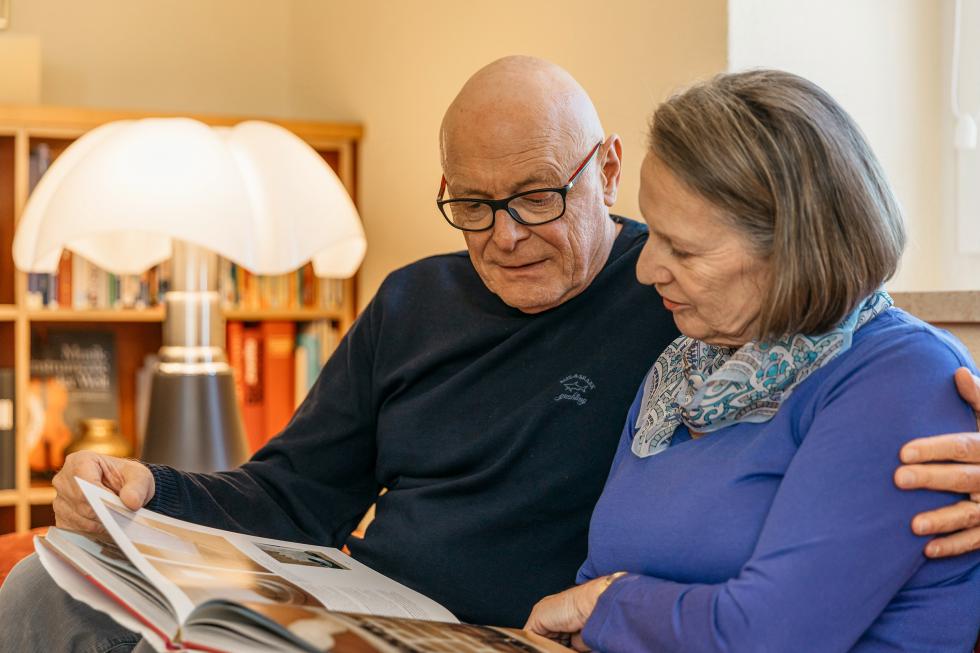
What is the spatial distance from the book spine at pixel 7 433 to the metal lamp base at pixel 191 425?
688 mm

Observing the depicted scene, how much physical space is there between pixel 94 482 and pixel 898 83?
1.27 m

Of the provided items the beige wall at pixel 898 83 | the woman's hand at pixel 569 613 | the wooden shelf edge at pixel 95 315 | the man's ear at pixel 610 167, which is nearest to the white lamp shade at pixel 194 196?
the wooden shelf edge at pixel 95 315

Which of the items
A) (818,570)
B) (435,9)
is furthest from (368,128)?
(818,570)

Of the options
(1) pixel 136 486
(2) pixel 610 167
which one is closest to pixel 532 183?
(2) pixel 610 167

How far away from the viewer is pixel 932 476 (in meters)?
0.88

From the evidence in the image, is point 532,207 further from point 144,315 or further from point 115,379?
point 115,379

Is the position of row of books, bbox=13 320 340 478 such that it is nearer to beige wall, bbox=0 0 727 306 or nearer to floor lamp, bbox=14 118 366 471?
beige wall, bbox=0 0 727 306

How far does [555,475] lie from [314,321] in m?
1.74

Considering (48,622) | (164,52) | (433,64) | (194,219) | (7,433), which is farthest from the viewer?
(164,52)

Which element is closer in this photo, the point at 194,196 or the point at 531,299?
the point at 531,299

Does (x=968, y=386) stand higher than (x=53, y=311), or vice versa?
(x=968, y=386)

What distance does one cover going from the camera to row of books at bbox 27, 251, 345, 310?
111 inches

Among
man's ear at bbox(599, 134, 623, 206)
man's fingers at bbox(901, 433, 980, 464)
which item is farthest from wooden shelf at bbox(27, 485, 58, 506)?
man's fingers at bbox(901, 433, 980, 464)

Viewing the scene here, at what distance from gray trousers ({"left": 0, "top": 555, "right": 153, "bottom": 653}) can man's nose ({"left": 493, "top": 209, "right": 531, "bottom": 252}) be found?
0.63 meters
